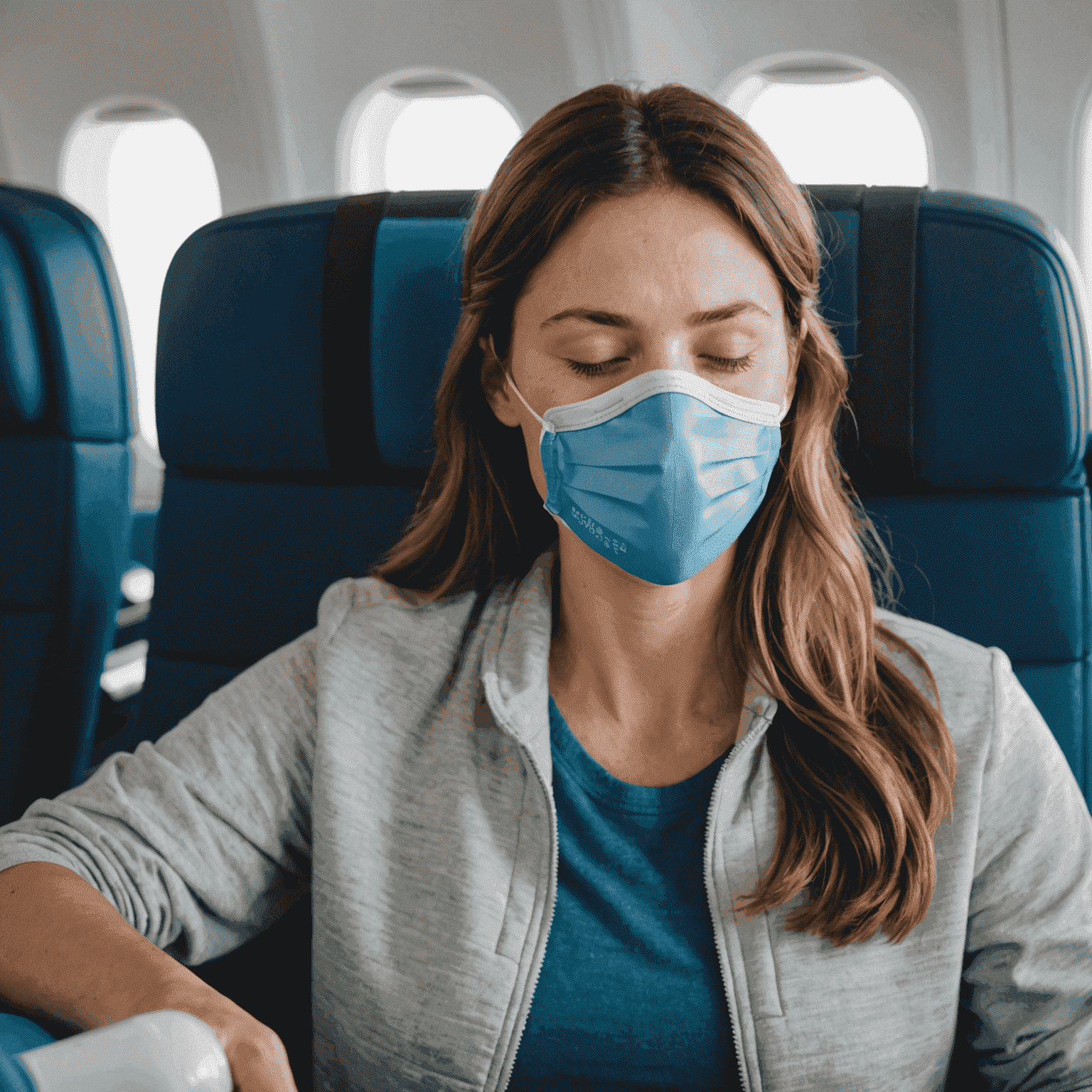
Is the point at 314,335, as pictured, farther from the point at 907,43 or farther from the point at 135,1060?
the point at 907,43

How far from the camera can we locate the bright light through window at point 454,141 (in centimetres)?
480

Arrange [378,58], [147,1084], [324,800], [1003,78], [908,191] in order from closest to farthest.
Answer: [147,1084]
[324,800]
[908,191]
[1003,78]
[378,58]

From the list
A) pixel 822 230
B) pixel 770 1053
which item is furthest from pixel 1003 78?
pixel 770 1053

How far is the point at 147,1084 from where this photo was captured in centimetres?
69

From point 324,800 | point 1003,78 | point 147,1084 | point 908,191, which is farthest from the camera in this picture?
point 1003,78

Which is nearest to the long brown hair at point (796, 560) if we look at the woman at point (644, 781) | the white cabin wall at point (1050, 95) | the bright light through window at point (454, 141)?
the woman at point (644, 781)

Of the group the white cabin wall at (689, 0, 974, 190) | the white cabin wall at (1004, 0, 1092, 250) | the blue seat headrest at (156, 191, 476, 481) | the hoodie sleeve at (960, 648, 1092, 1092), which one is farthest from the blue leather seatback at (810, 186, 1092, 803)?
the white cabin wall at (689, 0, 974, 190)

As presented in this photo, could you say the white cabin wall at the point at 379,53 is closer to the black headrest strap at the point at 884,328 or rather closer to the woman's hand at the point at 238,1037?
the black headrest strap at the point at 884,328

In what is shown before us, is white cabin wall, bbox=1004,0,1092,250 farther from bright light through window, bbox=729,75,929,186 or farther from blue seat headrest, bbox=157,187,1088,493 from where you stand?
blue seat headrest, bbox=157,187,1088,493

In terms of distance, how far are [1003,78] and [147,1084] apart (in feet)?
13.6

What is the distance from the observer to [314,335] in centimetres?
145

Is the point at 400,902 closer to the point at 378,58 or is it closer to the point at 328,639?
the point at 328,639

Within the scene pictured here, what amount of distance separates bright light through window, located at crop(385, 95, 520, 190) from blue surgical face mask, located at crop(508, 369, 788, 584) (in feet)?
12.8

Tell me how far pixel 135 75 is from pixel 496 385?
4.97 m
